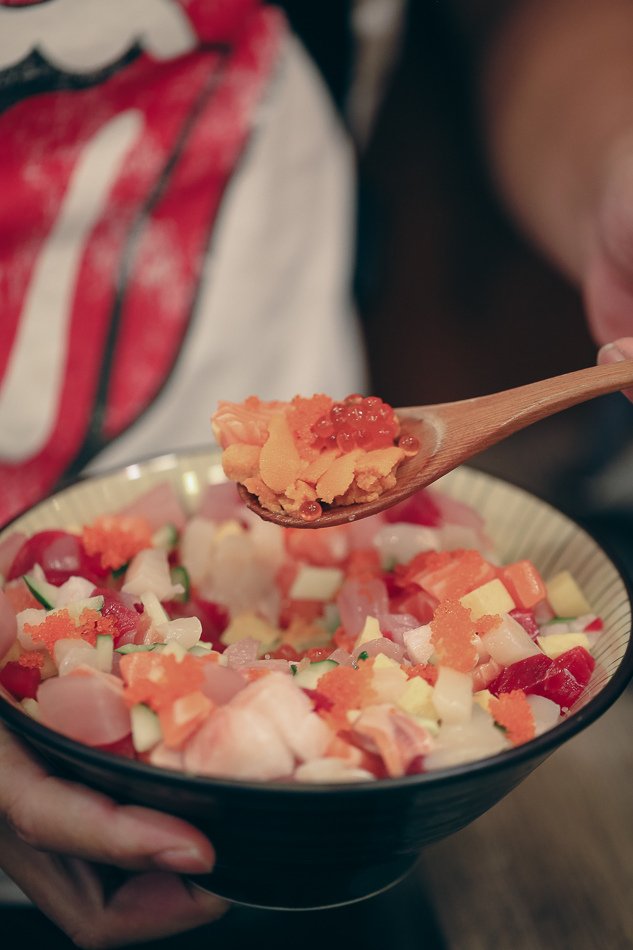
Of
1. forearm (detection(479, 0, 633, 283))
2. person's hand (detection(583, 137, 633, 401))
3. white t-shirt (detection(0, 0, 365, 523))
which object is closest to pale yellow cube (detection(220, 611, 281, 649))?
white t-shirt (detection(0, 0, 365, 523))

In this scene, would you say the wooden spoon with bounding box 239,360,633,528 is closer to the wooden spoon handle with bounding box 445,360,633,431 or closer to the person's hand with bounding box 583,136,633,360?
the wooden spoon handle with bounding box 445,360,633,431

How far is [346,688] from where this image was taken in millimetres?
913

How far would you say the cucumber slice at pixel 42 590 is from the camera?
111 centimetres

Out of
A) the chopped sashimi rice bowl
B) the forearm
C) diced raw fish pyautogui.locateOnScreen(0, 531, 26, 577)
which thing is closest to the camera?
the chopped sashimi rice bowl

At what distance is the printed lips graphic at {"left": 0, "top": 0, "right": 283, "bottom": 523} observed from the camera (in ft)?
4.93

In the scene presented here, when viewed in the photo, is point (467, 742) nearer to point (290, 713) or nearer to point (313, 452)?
point (290, 713)

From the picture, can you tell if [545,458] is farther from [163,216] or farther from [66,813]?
[66,813]

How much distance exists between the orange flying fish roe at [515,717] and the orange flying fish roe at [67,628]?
487 mm

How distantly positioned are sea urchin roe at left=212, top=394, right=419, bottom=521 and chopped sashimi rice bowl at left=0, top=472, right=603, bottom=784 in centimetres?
17

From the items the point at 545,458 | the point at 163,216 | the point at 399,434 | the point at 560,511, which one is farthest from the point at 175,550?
the point at 545,458

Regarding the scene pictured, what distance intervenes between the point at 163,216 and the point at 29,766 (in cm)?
111

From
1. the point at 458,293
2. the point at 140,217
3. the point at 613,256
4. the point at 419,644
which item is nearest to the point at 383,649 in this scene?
the point at 419,644

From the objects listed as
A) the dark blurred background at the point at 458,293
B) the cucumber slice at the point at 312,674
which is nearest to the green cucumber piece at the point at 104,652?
the cucumber slice at the point at 312,674

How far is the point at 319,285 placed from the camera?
196 cm
